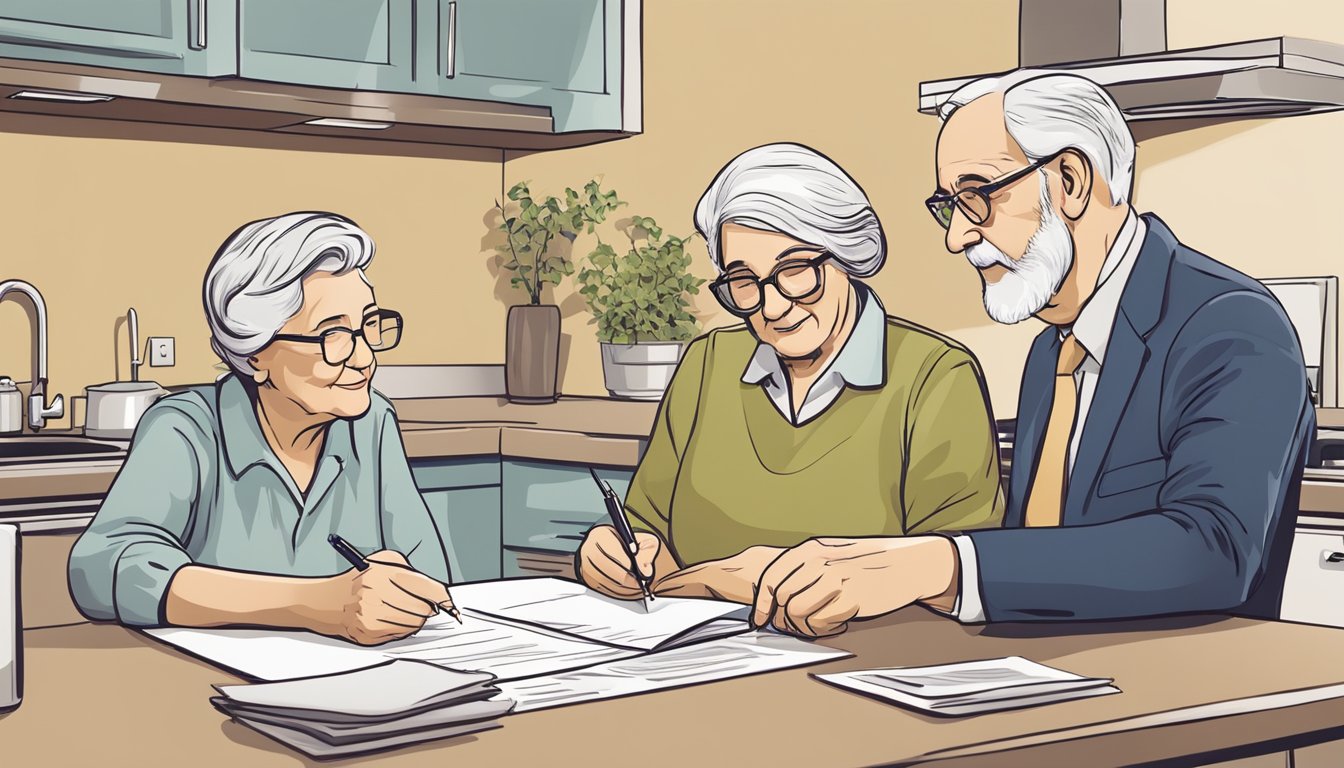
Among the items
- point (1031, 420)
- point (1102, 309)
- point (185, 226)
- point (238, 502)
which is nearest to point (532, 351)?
point (185, 226)

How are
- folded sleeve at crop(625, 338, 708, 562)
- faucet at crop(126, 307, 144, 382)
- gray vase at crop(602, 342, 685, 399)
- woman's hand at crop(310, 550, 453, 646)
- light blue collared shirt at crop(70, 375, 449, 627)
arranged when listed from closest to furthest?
woman's hand at crop(310, 550, 453, 646)
light blue collared shirt at crop(70, 375, 449, 627)
folded sleeve at crop(625, 338, 708, 562)
faucet at crop(126, 307, 144, 382)
gray vase at crop(602, 342, 685, 399)

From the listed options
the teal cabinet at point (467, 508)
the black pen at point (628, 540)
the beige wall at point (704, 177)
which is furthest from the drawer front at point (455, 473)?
the black pen at point (628, 540)

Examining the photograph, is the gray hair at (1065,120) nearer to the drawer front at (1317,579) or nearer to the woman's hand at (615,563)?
the woman's hand at (615,563)

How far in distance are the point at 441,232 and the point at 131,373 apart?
0.94 metres

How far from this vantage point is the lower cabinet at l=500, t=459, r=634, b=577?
10.5 ft

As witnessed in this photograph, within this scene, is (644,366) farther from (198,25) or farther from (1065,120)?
(1065,120)

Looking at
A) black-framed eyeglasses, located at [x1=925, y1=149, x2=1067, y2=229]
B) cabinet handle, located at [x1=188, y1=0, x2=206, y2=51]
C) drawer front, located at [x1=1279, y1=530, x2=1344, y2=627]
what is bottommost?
drawer front, located at [x1=1279, y1=530, x2=1344, y2=627]

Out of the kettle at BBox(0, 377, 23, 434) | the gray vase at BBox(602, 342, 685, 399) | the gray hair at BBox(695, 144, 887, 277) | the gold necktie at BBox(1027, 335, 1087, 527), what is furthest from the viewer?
the gray vase at BBox(602, 342, 685, 399)

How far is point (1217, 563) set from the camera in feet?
4.51

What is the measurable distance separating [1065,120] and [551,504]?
1.88m

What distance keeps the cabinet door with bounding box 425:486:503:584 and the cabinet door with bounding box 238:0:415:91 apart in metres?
1.01

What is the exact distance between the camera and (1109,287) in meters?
1.62

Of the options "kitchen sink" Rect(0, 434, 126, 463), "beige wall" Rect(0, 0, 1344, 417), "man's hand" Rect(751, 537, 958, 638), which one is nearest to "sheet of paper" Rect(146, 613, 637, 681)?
"man's hand" Rect(751, 537, 958, 638)

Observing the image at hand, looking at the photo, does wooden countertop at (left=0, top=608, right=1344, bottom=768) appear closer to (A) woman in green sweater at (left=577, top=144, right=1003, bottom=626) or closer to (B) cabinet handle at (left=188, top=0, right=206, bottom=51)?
(A) woman in green sweater at (left=577, top=144, right=1003, bottom=626)
